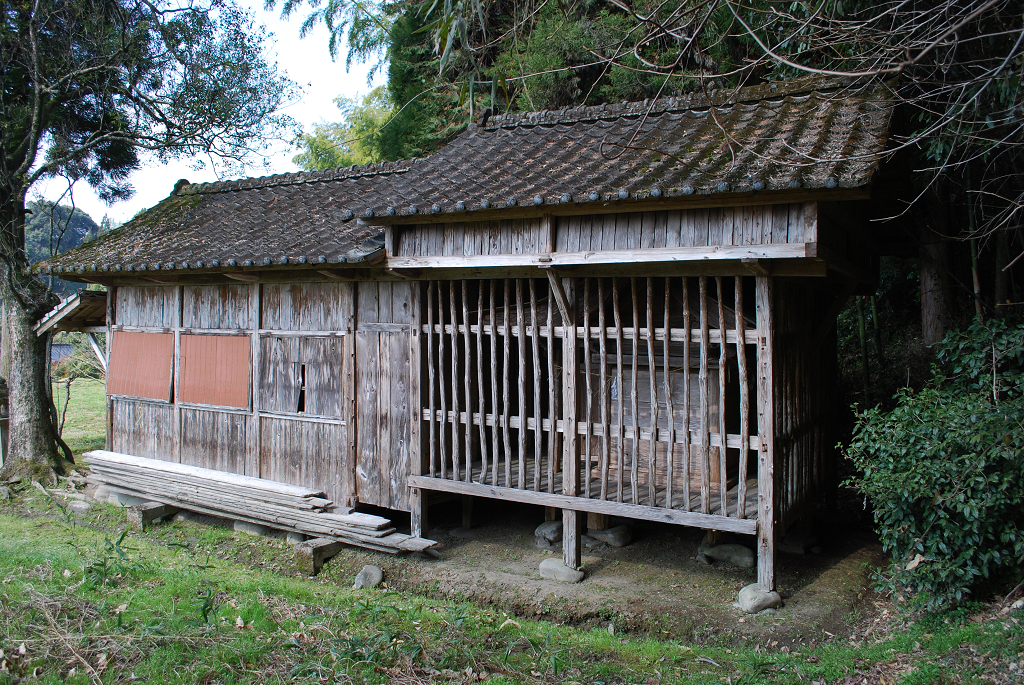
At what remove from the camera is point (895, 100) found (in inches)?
263

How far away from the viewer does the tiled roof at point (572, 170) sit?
589 cm

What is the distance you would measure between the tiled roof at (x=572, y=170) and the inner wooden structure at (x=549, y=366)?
351mm

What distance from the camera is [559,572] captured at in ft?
23.4

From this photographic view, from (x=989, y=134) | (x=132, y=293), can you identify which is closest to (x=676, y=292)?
(x=989, y=134)

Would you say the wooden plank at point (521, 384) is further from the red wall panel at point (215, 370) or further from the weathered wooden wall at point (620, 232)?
the red wall panel at point (215, 370)

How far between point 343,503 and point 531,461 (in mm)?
2432

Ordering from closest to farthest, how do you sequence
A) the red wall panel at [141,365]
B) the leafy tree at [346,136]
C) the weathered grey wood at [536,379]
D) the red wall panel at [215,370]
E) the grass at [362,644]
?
the grass at [362,644] < the weathered grey wood at [536,379] < the red wall panel at [215,370] < the red wall panel at [141,365] < the leafy tree at [346,136]

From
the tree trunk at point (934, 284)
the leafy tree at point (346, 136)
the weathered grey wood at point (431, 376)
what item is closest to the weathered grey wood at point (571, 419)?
the weathered grey wood at point (431, 376)

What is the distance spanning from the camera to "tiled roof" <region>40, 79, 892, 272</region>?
232 inches

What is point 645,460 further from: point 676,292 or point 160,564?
point 160,564

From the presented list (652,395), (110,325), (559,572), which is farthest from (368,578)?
(110,325)

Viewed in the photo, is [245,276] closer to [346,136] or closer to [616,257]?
[616,257]

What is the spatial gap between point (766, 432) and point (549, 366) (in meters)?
2.23

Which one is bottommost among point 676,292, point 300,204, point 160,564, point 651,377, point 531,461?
point 160,564
